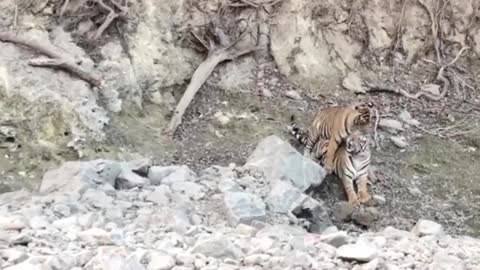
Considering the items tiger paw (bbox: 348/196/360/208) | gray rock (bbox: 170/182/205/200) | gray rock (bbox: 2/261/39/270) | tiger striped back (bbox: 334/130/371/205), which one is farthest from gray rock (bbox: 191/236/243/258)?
tiger striped back (bbox: 334/130/371/205)

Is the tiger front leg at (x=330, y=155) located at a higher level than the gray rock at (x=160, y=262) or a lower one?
lower

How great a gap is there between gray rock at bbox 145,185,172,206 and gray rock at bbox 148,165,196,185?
0.78ft

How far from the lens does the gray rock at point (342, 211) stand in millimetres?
6379

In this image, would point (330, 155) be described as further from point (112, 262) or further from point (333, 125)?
point (112, 262)

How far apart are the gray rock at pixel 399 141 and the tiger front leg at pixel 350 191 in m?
1.05

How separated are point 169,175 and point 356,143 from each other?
1.81 meters

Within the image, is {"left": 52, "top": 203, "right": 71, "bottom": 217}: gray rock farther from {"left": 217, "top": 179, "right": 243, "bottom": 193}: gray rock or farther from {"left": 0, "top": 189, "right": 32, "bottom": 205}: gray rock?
{"left": 217, "top": 179, "right": 243, "bottom": 193}: gray rock

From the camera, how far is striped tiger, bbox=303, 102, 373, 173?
720cm

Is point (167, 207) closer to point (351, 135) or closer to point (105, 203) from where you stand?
point (105, 203)

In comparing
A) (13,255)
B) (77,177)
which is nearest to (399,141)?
(77,177)

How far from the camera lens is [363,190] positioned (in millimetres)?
6816

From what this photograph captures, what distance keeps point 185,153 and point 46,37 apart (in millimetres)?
1489

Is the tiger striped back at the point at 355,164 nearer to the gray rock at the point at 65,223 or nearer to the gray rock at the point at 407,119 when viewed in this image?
the gray rock at the point at 407,119

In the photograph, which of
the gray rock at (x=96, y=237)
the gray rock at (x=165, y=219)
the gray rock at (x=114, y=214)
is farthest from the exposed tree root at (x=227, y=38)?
the gray rock at (x=96, y=237)
